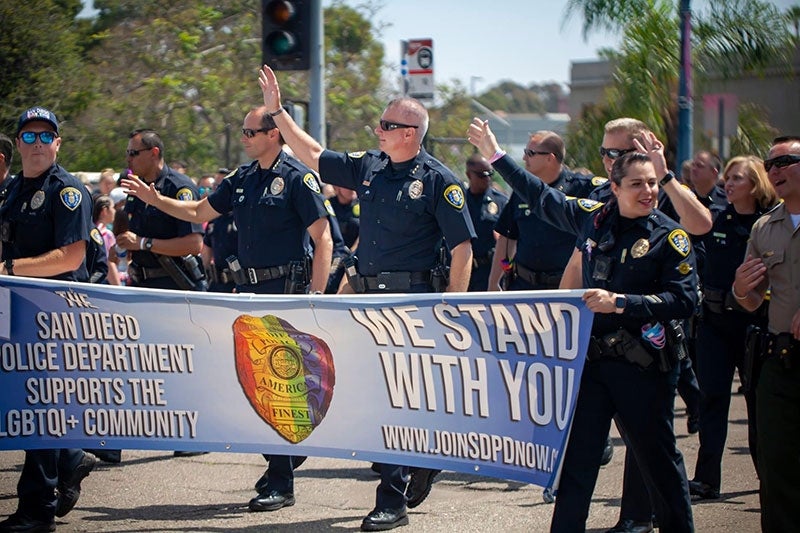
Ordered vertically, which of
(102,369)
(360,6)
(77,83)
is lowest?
(102,369)

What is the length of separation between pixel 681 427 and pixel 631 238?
5.02 meters

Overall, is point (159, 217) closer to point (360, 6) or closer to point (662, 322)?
point (662, 322)

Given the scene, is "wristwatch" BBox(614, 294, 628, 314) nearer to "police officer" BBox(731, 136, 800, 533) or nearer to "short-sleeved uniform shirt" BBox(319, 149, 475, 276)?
"police officer" BBox(731, 136, 800, 533)

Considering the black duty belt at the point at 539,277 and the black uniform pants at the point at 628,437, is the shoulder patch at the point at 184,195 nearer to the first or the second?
the black duty belt at the point at 539,277

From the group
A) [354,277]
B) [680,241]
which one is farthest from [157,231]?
[680,241]

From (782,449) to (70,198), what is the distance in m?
3.99

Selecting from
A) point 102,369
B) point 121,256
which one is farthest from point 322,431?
point 121,256

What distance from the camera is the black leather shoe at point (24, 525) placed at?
6.37 meters

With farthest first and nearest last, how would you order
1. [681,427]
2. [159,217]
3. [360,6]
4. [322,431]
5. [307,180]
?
[360,6]
[681,427]
[159,217]
[307,180]
[322,431]

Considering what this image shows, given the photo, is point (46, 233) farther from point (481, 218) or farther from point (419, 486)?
point (481, 218)

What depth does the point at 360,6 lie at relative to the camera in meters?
25.1

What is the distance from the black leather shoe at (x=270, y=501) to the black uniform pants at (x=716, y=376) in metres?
2.59

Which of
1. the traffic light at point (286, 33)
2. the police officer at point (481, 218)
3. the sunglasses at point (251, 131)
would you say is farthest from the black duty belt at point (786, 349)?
the traffic light at point (286, 33)

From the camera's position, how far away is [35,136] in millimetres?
6719
